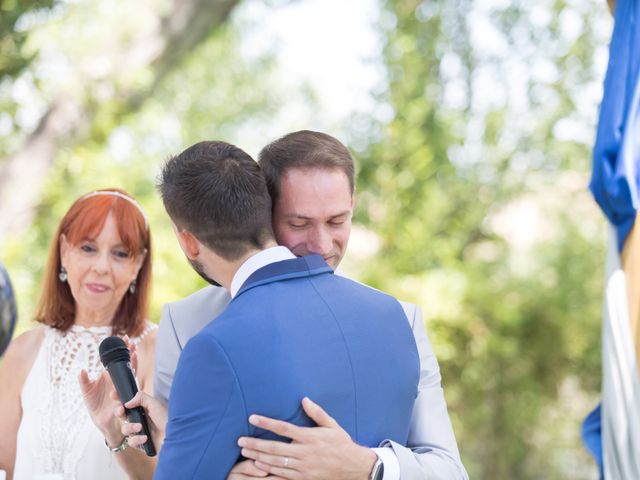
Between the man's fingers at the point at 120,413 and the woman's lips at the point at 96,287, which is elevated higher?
the woman's lips at the point at 96,287

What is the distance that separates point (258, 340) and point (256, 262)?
238 millimetres

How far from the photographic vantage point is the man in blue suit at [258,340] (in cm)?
199

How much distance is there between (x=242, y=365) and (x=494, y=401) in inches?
302

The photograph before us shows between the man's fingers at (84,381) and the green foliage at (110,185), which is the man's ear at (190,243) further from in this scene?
the green foliage at (110,185)

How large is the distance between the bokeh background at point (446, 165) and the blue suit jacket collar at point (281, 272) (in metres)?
4.17

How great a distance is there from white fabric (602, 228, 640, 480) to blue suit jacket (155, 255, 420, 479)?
4.77 ft

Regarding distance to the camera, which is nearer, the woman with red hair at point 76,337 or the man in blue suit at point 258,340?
the man in blue suit at point 258,340

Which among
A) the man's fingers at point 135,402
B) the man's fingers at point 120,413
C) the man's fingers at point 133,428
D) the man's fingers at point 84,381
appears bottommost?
the man's fingers at point 133,428

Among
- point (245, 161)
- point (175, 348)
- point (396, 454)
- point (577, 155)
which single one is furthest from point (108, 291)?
point (577, 155)

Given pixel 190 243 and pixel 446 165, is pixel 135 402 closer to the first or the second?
pixel 190 243

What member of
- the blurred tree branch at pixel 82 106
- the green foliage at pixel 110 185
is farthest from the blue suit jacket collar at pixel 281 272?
the blurred tree branch at pixel 82 106

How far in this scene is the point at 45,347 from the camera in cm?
395

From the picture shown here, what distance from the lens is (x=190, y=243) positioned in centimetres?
224

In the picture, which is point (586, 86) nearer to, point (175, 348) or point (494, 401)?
point (494, 401)
